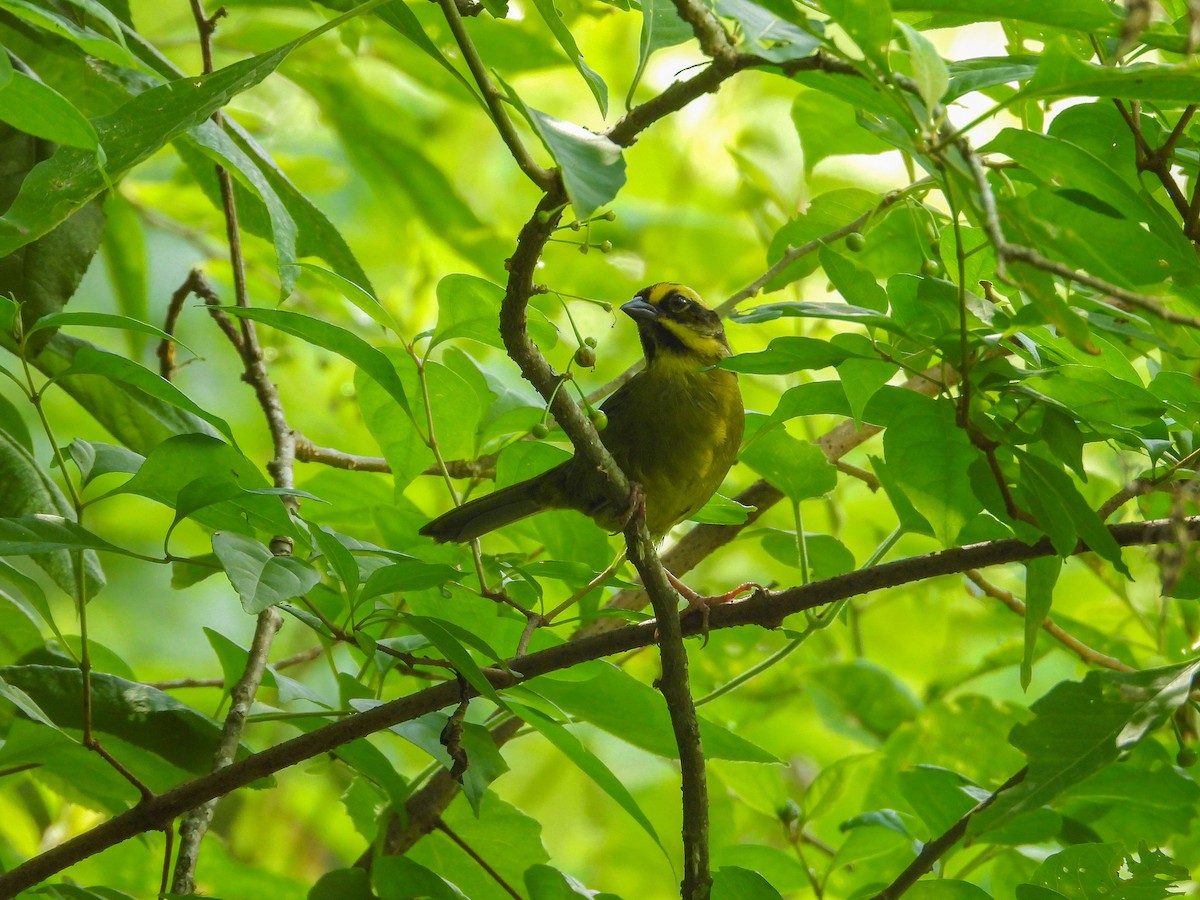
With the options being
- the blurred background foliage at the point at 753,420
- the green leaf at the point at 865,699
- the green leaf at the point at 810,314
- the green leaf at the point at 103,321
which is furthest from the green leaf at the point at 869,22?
the green leaf at the point at 865,699

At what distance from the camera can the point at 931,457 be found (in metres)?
2.11

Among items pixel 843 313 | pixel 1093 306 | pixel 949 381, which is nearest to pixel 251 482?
pixel 843 313

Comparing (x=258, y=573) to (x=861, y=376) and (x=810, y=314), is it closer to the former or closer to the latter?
(x=810, y=314)

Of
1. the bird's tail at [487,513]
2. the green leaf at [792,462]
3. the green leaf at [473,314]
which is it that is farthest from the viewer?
the bird's tail at [487,513]

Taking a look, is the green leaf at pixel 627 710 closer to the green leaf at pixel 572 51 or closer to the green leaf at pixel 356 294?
the green leaf at pixel 356 294

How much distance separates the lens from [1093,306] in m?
2.06

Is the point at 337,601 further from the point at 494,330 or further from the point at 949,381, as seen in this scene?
the point at 949,381

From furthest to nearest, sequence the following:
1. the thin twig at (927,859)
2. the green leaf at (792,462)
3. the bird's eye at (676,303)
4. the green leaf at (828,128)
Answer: the bird's eye at (676,303) < the green leaf at (828,128) < the green leaf at (792,462) < the thin twig at (927,859)

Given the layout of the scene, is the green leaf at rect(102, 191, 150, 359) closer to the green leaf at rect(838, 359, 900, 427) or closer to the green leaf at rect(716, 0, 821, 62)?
the green leaf at rect(838, 359, 900, 427)

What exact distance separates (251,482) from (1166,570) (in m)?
1.51

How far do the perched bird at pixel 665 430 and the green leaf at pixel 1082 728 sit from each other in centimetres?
183

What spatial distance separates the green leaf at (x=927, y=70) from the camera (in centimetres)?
143

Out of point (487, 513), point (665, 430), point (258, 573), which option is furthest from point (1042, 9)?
point (665, 430)

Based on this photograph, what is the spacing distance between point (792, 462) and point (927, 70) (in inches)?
54.7
